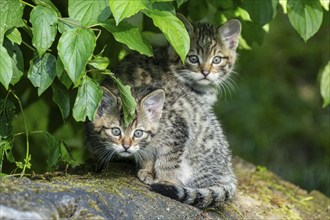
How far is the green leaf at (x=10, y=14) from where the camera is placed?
152 inches

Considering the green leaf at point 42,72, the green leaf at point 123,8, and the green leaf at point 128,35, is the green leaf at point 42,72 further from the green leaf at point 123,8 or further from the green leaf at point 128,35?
the green leaf at point 123,8

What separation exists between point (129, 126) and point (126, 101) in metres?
0.51

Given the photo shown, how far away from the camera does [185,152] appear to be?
15.9ft

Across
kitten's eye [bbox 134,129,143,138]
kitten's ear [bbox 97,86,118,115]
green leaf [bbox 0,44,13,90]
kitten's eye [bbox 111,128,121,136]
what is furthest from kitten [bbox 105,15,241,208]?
green leaf [bbox 0,44,13,90]

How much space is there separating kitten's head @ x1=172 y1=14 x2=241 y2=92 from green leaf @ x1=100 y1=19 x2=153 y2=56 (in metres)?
1.33

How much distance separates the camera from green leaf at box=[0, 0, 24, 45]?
12.7 feet

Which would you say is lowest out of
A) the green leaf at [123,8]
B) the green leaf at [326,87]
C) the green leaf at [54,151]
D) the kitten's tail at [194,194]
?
the kitten's tail at [194,194]

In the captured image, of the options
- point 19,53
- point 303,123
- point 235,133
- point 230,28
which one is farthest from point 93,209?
point 303,123

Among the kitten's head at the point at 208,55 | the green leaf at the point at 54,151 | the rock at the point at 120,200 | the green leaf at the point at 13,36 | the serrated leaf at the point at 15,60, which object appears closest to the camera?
the rock at the point at 120,200

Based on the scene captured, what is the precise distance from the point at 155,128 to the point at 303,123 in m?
5.47

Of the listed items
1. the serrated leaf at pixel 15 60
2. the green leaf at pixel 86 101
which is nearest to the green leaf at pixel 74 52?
the green leaf at pixel 86 101

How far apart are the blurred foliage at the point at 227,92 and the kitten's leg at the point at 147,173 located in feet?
1.51

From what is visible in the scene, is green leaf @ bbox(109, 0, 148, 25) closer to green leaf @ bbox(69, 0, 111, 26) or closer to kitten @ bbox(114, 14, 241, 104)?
green leaf @ bbox(69, 0, 111, 26)

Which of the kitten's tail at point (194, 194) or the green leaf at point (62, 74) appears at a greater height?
the green leaf at point (62, 74)
